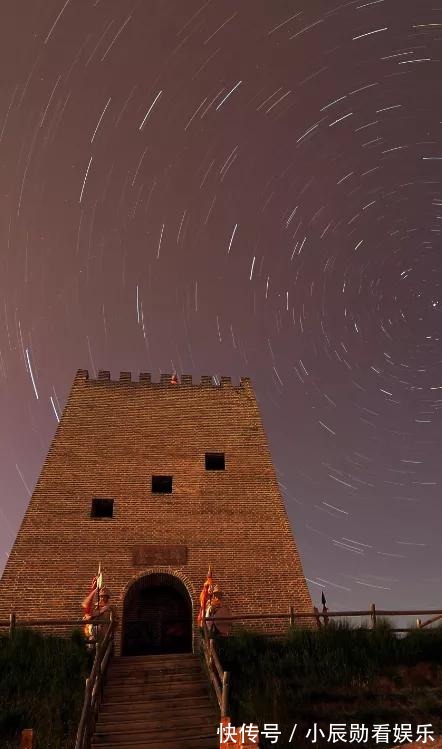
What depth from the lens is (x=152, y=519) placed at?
1983 cm

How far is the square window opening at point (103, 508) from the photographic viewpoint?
20.3 m

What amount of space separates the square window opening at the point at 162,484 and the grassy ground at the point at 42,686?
613cm

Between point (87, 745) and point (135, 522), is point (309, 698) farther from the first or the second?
point (135, 522)

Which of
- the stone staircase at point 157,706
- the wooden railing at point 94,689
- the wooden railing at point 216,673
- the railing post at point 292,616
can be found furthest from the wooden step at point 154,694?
the railing post at point 292,616

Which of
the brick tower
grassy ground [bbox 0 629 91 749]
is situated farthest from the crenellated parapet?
grassy ground [bbox 0 629 91 749]

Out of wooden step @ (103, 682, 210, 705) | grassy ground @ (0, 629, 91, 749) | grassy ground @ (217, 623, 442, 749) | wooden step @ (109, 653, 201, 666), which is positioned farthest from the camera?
wooden step @ (109, 653, 201, 666)

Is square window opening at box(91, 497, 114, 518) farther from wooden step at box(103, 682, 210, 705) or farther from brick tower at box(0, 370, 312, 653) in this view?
wooden step at box(103, 682, 210, 705)

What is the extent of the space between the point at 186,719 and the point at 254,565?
261 inches

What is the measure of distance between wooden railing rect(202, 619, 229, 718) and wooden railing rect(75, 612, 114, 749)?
251 cm

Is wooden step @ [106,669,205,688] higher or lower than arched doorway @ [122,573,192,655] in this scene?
lower

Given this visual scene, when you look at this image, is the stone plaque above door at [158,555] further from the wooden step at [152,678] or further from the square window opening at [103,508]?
the wooden step at [152,678]

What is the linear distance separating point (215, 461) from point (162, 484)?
206 cm

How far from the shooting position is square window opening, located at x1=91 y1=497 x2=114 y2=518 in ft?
66.5

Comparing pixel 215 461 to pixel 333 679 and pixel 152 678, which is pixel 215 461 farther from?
pixel 333 679
